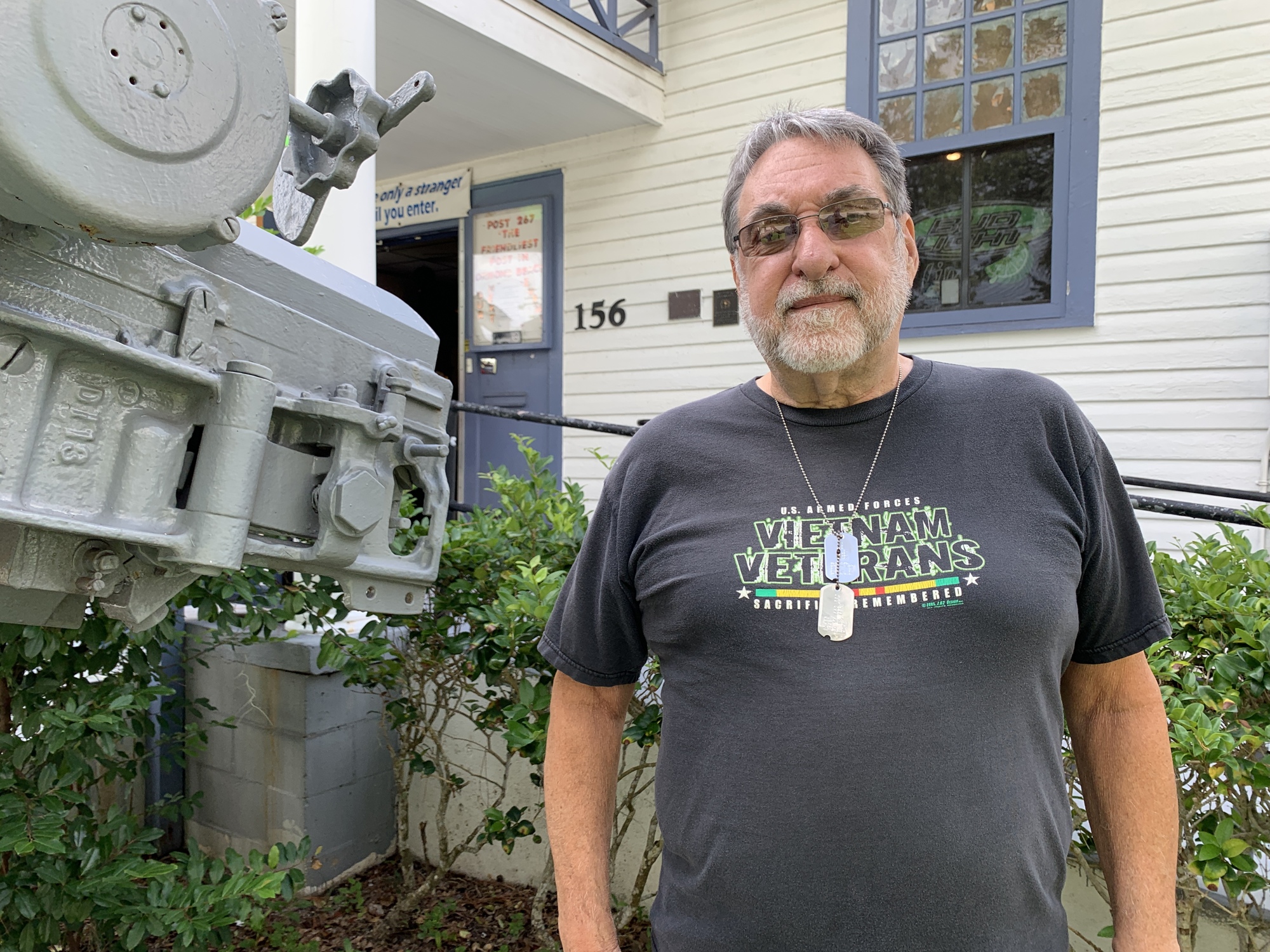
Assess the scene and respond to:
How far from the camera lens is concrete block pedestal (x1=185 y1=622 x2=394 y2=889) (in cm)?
315

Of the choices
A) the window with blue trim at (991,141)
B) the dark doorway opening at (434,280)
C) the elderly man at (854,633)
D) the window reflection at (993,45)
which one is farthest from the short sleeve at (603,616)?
the dark doorway opening at (434,280)

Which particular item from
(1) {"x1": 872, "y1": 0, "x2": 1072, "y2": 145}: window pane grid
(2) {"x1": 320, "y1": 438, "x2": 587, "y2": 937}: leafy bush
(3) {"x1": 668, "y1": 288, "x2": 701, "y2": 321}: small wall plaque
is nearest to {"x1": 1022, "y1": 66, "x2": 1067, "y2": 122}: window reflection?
(1) {"x1": 872, "y1": 0, "x2": 1072, "y2": 145}: window pane grid

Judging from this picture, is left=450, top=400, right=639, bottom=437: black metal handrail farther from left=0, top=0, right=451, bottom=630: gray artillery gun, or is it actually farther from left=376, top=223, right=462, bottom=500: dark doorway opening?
left=376, top=223, right=462, bottom=500: dark doorway opening

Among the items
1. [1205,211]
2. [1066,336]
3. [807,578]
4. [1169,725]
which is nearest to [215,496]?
[807,578]

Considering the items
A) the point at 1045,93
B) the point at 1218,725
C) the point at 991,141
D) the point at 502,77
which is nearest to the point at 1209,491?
the point at 1218,725

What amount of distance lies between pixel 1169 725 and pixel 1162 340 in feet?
10.9

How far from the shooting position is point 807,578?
1.30 meters

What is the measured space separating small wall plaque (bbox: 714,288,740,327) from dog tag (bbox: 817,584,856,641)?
168 inches

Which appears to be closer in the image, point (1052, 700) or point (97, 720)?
point (1052, 700)

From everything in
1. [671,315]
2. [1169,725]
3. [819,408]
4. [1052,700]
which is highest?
[671,315]

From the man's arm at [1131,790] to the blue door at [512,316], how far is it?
Answer: 15.6 feet

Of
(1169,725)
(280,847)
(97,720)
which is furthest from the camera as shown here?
(280,847)

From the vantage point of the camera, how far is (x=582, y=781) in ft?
5.13

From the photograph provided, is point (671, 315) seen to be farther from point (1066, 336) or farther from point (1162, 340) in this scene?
point (1162, 340)
